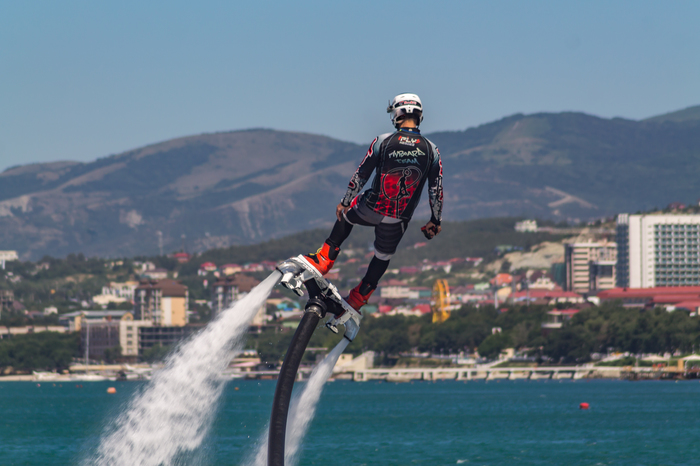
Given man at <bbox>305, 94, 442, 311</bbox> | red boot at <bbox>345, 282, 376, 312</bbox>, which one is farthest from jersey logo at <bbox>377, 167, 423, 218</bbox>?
red boot at <bbox>345, 282, 376, 312</bbox>

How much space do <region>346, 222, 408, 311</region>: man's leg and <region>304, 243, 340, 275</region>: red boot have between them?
518 millimetres

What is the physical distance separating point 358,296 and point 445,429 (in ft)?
321

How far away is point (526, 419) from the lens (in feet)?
408

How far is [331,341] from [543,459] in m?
87.4

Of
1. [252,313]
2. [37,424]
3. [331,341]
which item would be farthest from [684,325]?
[252,313]

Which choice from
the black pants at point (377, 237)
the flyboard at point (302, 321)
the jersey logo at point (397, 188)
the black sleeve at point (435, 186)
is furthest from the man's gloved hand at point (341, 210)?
the black sleeve at point (435, 186)

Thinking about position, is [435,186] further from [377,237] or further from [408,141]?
[377,237]

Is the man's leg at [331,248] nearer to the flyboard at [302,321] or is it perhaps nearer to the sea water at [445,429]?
the flyboard at [302,321]

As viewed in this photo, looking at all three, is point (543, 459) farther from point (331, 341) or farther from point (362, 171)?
point (331, 341)

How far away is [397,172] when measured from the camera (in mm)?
15039

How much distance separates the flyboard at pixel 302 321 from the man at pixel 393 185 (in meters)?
0.22

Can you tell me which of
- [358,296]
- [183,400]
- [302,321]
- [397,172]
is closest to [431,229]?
[397,172]

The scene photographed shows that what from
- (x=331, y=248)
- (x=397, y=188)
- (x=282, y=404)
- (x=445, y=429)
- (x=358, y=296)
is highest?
(x=397, y=188)

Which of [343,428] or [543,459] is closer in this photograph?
[543,459]
